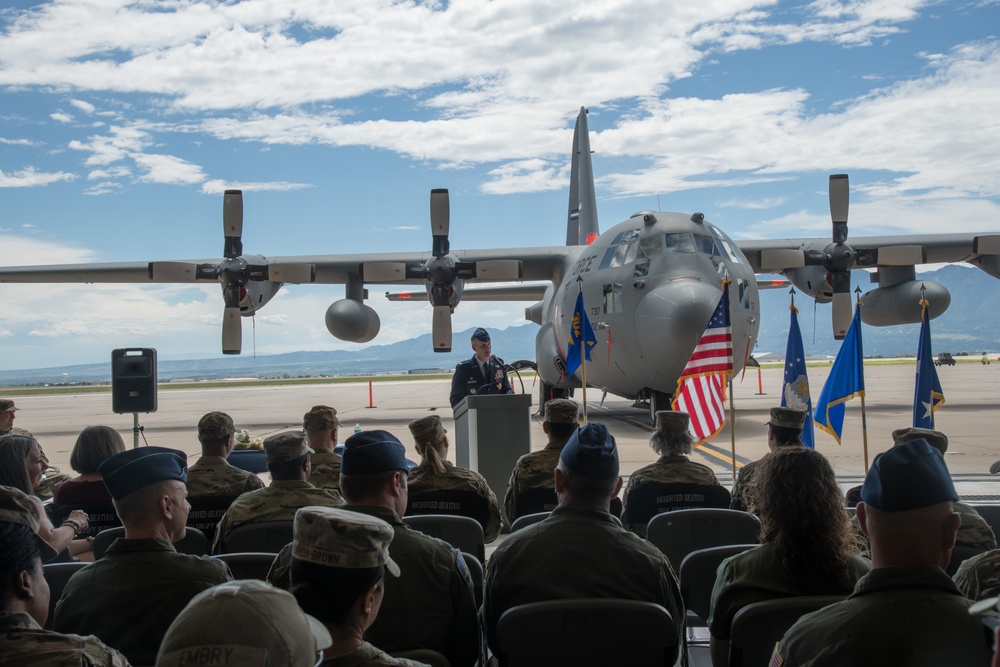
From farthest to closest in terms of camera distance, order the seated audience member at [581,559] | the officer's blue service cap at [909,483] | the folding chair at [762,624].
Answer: the seated audience member at [581,559], the folding chair at [762,624], the officer's blue service cap at [909,483]

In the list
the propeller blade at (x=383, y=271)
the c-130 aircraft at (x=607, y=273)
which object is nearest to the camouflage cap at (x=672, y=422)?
the c-130 aircraft at (x=607, y=273)

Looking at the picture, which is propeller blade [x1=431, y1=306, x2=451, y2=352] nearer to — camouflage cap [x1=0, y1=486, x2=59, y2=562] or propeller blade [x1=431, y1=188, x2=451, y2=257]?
propeller blade [x1=431, y1=188, x2=451, y2=257]

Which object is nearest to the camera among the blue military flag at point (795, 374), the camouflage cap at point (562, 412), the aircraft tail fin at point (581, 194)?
the camouflage cap at point (562, 412)

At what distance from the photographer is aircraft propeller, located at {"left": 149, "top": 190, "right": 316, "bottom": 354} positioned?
61.9 ft

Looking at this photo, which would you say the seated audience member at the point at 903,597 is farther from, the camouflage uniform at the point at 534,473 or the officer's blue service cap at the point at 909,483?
the camouflage uniform at the point at 534,473

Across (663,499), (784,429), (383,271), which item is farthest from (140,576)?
(383,271)

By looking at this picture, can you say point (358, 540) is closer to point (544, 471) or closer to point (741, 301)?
point (544, 471)

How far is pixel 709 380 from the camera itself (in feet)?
27.5

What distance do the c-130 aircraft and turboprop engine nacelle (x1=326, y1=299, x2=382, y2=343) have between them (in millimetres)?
28

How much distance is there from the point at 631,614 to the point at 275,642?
171 centimetres

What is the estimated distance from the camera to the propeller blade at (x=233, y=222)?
744 inches

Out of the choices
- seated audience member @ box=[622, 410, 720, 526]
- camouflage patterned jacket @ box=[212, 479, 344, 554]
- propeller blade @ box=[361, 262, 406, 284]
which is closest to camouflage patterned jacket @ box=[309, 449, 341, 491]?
camouflage patterned jacket @ box=[212, 479, 344, 554]

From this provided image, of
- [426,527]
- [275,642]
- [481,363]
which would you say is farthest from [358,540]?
[481,363]

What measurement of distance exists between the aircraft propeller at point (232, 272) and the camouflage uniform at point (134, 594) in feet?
53.8
